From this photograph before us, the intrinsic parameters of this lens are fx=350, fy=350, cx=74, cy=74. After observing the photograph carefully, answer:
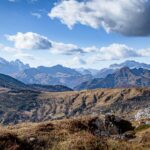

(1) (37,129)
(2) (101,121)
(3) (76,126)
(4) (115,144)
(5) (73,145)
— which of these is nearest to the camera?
(5) (73,145)

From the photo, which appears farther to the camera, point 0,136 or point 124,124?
point 124,124

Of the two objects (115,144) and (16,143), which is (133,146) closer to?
(115,144)

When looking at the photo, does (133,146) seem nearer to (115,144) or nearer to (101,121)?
(115,144)

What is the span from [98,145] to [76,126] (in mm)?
5496

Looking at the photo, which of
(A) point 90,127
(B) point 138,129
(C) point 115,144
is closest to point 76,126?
(A) point 90,127

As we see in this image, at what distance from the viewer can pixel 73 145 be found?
48.5 ft

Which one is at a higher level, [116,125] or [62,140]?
[116,125]

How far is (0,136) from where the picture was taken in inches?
648

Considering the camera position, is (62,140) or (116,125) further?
(116,125)

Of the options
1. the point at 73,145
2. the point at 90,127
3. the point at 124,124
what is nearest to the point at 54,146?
the point at 73,145

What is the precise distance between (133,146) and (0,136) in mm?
6226

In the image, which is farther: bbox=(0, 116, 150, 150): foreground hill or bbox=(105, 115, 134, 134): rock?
bbox=(105, 115, 134, 134): rock

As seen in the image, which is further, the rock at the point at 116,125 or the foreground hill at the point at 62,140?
the rock at the point at 116,125

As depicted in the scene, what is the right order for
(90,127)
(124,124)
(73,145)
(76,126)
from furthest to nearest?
(124,124) → (90,127) → (76,126) → (73,145)
